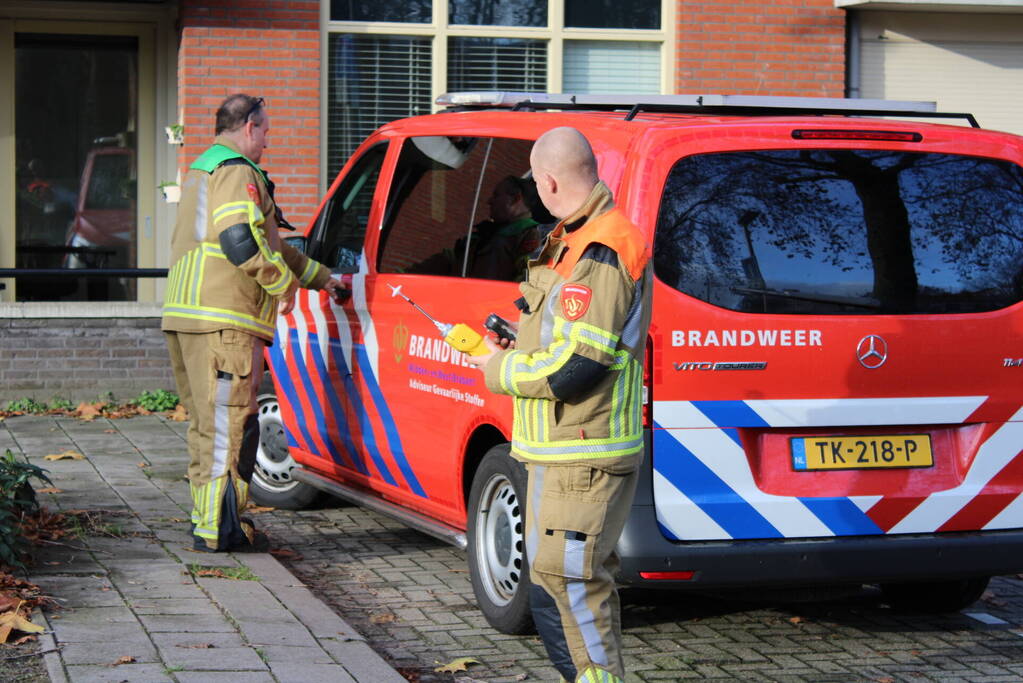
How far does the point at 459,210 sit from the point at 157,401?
6.35 metres

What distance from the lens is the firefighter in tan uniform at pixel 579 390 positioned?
13.9 ft

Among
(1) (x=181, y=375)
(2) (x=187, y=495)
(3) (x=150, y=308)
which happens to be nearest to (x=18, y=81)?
(3) (x=150, y=308)

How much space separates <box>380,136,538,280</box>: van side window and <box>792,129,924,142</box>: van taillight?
1.06 meters

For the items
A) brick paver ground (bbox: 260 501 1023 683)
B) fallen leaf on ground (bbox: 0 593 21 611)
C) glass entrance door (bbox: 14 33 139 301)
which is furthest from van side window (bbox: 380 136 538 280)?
glass entrance door (bbox: 14 33 139 301)

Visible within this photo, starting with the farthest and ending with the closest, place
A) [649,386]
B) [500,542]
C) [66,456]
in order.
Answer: [66,456]
[500,542]
[649,386]

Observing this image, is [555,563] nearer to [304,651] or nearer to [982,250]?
[304,651]

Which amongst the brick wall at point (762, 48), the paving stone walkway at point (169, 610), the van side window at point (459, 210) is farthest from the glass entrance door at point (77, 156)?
the van side window at point (459, 210)

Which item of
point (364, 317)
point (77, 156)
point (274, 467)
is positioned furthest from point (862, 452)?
point (77, 156)

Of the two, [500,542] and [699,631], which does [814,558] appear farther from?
[500,542]

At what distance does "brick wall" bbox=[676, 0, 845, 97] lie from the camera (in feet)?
44.3

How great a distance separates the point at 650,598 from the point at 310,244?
2.52 metres

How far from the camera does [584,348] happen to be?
420 centimetres

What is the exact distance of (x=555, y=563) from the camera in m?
4.39

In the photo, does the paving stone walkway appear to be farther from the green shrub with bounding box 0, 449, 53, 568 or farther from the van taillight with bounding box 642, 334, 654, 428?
the van taillight with bounding box 642, 334, 654, 428
